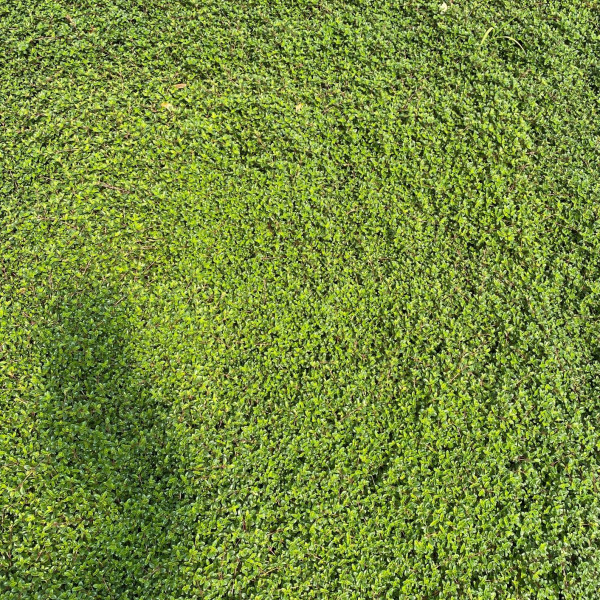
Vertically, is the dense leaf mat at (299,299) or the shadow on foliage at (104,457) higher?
the dense leaf mat at (299,299)

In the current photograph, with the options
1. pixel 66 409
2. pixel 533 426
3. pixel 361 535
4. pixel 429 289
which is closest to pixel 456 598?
pixel 361 535

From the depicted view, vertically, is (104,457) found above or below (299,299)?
below

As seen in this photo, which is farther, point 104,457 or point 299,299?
point 299,299

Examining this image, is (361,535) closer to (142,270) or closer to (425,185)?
(142,270)

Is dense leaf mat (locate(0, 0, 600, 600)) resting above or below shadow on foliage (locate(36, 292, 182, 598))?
above
